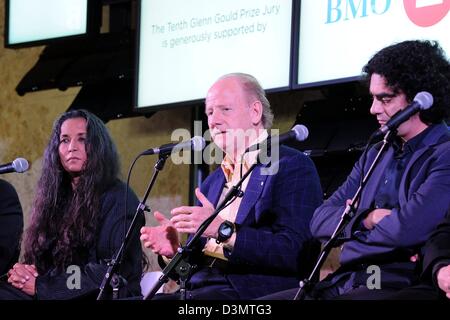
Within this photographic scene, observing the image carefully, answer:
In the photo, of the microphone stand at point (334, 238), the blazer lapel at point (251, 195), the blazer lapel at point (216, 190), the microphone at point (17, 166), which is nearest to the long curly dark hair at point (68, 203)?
the microphone at point (17, 166)

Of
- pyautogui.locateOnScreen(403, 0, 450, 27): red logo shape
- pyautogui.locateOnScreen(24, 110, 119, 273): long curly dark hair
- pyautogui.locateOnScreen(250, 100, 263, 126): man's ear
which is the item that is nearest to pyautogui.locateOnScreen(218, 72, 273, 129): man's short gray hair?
pyautogui.locateOnScreen(250, 100, 263, 126): man's ear

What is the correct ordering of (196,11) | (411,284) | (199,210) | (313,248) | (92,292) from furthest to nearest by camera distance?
(196,11) < (92,292) < (313,248) < (199,210) < (411,284)

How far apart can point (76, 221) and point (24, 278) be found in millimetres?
336

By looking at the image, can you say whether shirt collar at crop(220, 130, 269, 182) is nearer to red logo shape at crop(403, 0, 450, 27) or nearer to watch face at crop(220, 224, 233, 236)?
watch face at crop(220, 224, 233, 236)

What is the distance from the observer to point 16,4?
690 centimetres

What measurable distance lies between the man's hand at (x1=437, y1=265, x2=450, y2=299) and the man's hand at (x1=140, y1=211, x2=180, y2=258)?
120 centimetres

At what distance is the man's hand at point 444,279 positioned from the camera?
9.70 ft

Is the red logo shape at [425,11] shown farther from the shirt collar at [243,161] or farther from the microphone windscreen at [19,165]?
the microphone windscreen at [19,165]

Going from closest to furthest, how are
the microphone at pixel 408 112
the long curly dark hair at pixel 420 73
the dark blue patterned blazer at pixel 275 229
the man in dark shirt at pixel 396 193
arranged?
the microphone at pixel 408 112
the man in dark shirt at pixel 396 193
the long curly dark hair at pixel 420 73
the dark blue patterned blazer at pixel 275 229

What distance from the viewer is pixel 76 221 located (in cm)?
445

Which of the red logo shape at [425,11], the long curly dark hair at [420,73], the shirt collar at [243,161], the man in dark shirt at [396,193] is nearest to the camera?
the man in dark shirt at [396,193]

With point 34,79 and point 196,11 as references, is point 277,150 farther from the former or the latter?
point 34,79
